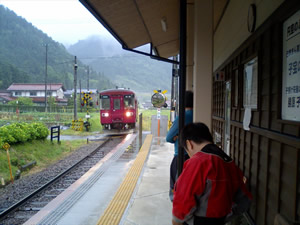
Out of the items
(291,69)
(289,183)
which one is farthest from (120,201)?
(291,69)

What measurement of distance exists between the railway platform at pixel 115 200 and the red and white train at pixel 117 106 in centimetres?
989

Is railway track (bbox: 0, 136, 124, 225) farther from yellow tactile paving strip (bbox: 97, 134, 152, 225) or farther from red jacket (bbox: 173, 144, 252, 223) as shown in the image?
red jacket (bbox: 173, 144, 252, 223)

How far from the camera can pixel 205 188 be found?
1383 mm

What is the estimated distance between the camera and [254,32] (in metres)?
2.69

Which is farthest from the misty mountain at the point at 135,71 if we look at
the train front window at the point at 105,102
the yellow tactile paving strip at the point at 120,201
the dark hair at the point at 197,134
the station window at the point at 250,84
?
the dark hair at the point at 197,134

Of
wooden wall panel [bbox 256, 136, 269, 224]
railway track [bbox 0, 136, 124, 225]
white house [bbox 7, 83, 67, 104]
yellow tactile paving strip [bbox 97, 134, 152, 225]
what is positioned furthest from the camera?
white house [bbox 7, 83, 67, 104]

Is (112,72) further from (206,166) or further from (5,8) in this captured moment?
(206,166)

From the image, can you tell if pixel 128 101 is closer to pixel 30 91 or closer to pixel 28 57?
pixel 30 91

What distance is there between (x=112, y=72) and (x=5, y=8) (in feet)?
181

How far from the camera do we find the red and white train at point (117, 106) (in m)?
16.6

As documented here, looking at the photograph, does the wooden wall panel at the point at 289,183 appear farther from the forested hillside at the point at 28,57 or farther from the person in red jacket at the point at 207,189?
the forested hillside at the point at 28,57

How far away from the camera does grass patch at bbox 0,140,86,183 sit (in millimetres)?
7590

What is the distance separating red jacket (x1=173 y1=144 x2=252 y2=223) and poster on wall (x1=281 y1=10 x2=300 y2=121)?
687 mm

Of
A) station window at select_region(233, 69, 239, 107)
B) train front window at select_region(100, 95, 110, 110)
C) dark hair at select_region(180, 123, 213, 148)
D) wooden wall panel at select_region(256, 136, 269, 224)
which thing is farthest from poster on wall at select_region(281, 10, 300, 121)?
train front window at select_region(100, 95, 110, 110)
